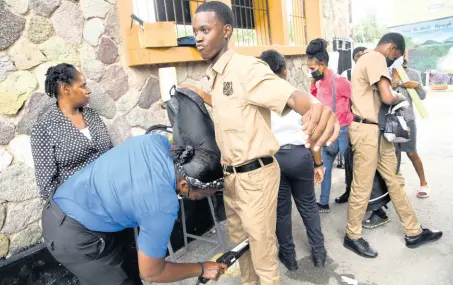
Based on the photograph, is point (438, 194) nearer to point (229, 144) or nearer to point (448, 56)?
point (229, 144)

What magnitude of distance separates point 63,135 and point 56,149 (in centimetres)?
10

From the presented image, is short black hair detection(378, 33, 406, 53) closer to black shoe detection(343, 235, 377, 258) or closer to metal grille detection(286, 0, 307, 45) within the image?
black shoe detection(343, 235, 377, 258)

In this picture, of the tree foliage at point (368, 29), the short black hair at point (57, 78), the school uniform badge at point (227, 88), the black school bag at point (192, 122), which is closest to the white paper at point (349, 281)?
the black school bag at point (192, 122)

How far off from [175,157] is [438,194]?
379 centimetres

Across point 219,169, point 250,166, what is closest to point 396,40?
point 250,166

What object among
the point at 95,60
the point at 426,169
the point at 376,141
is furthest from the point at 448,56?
the point at 95,60

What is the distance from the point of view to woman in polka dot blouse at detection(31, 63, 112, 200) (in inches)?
87.8

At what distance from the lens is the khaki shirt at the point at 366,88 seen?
2.69 meters

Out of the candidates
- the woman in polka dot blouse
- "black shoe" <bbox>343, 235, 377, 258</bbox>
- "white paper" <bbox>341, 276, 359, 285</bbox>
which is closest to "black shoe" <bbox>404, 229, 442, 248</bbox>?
"black shoe" <bbox>343, 235, 377, 258</bbox>

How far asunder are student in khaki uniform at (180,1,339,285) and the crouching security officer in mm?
304

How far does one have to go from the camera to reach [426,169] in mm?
4922

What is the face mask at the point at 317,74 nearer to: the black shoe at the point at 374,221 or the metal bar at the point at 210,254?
the black shoe at the point at 374,221

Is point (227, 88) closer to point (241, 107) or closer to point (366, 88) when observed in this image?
point (241, 107)

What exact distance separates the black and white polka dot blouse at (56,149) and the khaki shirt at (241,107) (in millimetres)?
1024
